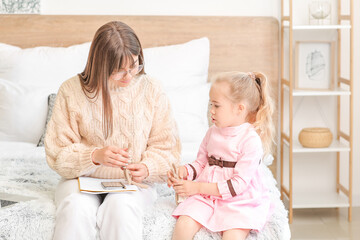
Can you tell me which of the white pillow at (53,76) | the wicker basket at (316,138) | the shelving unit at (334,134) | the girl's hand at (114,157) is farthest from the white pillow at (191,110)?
the girl's hand at (114,157)

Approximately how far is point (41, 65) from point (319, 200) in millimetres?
1665

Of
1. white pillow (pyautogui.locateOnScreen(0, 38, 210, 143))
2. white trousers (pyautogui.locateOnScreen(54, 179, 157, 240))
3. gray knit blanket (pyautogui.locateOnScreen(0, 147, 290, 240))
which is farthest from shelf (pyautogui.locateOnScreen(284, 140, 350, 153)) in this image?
white trousers (pyautogui.locateOnScreen(54, 179, 157, 240))

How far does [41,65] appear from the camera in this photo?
9.52 ft

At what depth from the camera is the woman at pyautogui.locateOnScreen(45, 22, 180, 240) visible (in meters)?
1.92

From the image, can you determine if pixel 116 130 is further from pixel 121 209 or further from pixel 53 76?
pixel 53 76

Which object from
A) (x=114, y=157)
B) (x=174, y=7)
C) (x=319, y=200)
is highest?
(x=174, y=7)

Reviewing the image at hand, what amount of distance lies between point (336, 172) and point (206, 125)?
1.01 metres

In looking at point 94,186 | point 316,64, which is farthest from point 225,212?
point 316,64

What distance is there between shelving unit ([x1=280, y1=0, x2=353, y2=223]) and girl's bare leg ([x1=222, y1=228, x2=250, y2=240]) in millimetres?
1362

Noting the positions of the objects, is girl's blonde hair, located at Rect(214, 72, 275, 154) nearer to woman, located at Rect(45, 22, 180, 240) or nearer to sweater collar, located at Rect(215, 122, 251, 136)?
sweater collar, located at Rect(215, 122, 251, 136)

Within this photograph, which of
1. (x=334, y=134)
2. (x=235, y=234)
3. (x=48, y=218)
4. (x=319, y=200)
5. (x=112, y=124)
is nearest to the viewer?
(x=235, y=234)

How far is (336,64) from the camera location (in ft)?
10.8

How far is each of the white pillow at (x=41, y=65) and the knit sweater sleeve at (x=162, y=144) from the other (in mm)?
936

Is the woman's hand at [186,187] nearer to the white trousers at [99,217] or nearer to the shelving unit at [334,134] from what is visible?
the white trousers at [99,217]
